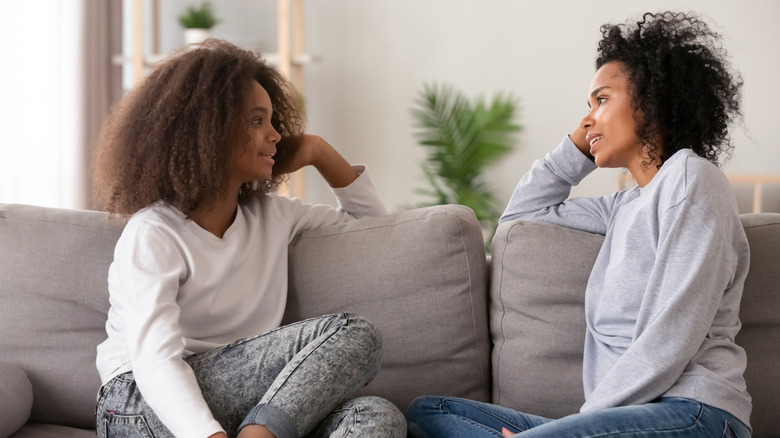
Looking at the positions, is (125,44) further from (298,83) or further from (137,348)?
(137,348)

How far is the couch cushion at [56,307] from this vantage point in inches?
66.3

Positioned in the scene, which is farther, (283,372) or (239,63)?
(239,63)

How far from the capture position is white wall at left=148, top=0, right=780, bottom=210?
12.9ft

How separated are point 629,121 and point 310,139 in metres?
0.72

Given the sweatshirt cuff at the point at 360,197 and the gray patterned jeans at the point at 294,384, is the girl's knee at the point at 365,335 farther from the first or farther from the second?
the sweatshirt cuff at the point at 360,197

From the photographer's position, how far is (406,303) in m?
1.70

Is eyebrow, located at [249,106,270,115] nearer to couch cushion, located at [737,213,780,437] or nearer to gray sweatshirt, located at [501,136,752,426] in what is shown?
gray sweatshirt, located at [501,136,752,426]

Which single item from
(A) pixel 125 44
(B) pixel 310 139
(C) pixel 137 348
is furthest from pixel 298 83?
(C) pixel 137 348

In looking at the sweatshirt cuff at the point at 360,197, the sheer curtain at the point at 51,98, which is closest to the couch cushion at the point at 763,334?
the sweatshirt cuff at the point at 360,197

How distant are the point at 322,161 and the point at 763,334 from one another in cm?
100

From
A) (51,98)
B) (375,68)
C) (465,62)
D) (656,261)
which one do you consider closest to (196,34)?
(51,98)

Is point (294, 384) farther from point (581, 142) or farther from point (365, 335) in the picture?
point (581, 142)

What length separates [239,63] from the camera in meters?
1.66

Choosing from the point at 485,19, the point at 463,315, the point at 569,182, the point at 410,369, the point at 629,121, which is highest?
the point at 485,19
